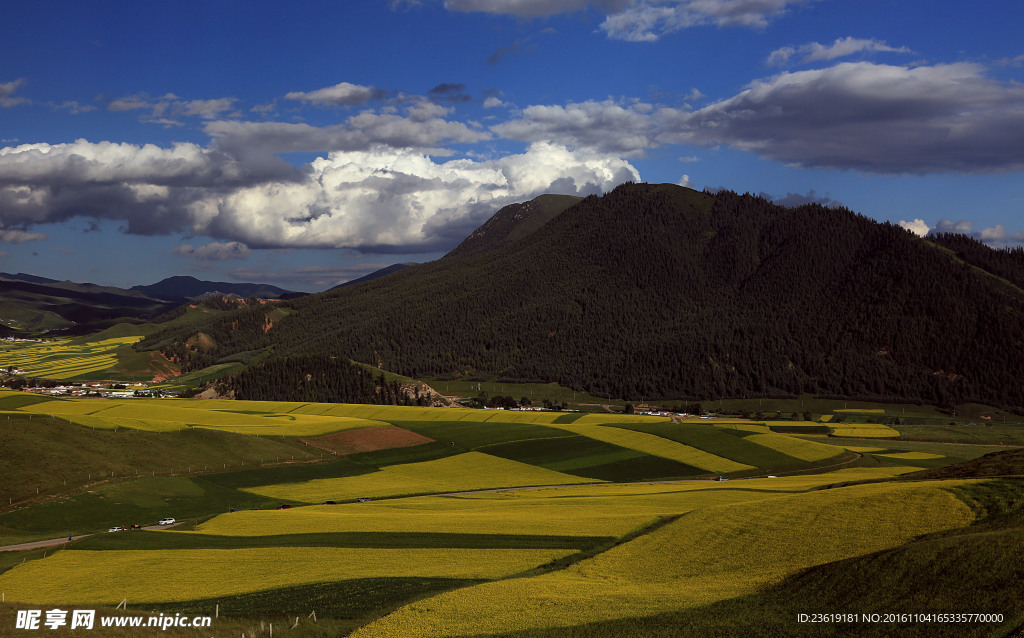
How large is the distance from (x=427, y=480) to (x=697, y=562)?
227 ft

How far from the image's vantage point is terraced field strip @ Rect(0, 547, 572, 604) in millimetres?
43594

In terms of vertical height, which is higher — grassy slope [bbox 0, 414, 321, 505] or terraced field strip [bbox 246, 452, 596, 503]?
grassy slope [bbox 0, 414, 321, 505]

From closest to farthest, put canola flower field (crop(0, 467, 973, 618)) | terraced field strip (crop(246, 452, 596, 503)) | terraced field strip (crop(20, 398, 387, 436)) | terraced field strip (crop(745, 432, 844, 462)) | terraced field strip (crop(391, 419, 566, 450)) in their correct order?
canola flower field (crop(0, 467, 973, 618)) → terraced field strip (crop(246, 452, 596, 503)) → terraced field strip (crop(20, 398, 387, 436)) → terraced field strip (crop(745, 432, 844, 462)) → terraced field strip (crop(391, 419, 566, 450))

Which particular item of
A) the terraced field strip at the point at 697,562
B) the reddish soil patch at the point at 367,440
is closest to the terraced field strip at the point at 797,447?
the reddish soil patch at the point at 367,440

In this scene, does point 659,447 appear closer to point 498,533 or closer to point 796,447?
point 796,447

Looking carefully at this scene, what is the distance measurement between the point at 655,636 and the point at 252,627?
58.9 ft

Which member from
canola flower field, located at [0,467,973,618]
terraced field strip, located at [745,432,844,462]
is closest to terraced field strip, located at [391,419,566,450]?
terraced field strip, located at [745,432,844,462]

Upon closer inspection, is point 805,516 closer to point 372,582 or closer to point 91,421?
point 372,582

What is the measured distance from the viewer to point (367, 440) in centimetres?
13488

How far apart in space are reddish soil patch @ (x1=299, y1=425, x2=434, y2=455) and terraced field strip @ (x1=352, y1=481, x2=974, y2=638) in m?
86.3

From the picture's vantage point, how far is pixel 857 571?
31766 mm

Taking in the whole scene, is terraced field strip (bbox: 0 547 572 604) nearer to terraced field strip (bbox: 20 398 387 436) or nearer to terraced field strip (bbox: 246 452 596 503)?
terraced field strip (bbox: 246 452 596 503)

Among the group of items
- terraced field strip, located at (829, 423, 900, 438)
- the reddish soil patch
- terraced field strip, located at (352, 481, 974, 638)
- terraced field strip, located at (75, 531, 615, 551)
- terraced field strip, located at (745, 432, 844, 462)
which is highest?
terraced field strip, located at (352, 481, 974, 638)

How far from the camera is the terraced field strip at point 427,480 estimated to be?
95375mm
